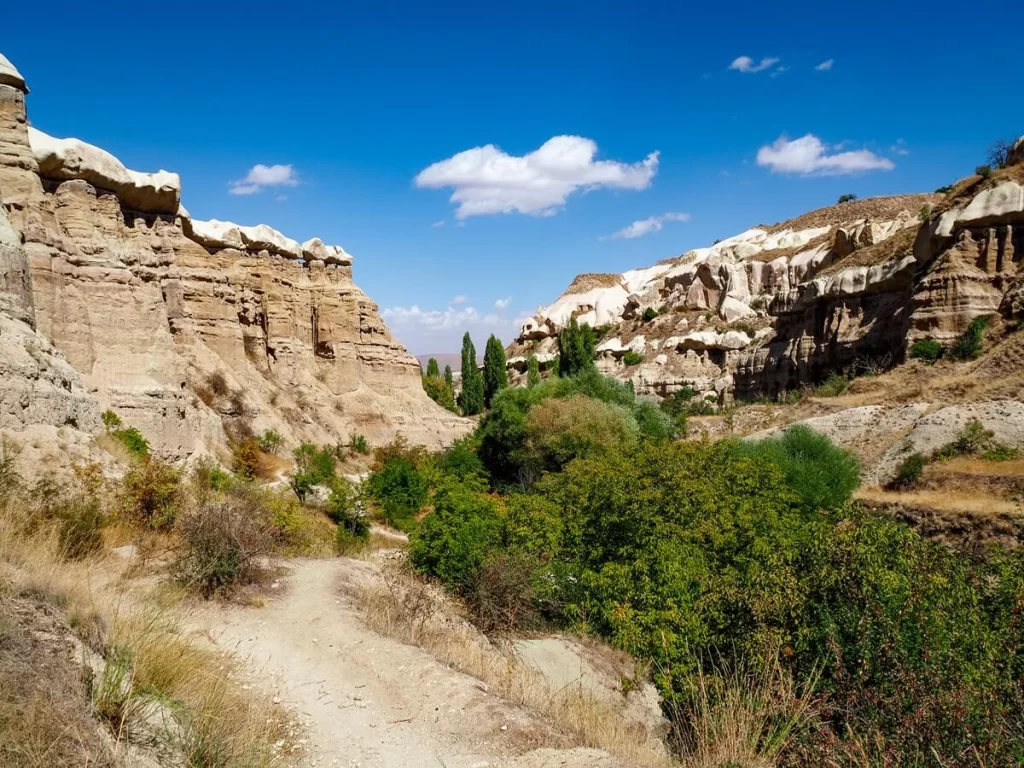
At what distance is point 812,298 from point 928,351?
987 centimetres

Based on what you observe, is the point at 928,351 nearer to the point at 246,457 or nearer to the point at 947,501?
the point at 947,501

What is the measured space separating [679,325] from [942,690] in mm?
54939

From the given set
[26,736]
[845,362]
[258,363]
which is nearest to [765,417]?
[845,362]

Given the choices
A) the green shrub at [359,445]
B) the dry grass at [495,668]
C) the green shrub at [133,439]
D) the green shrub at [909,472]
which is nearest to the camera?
the dry grass at [495,668]

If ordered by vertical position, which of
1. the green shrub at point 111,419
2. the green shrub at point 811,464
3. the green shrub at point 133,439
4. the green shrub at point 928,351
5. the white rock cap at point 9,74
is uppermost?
the white rock cap at point 9,74

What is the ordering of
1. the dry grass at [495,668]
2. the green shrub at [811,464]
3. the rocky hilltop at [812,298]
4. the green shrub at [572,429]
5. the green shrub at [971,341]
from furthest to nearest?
the rocky hilltop at [812,298], the green shrub at [971,341], the green shrub at [572,429], the green shrub at [811,464], the dry grass at [495,668]

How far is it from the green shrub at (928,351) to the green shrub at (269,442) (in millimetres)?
26372

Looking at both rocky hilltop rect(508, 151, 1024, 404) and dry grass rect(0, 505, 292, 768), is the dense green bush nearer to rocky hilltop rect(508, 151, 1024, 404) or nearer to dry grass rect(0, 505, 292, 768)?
dry grass rect(0, 505, 292, 768)

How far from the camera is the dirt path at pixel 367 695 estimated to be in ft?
15.5

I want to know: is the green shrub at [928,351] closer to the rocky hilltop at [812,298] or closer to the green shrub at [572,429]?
the rocky hilltop at [812,298]

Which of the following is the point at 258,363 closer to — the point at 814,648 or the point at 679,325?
the point at 814,648

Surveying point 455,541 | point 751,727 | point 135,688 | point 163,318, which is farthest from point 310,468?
point 751,727

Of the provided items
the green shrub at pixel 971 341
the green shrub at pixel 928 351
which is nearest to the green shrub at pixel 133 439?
the green shrub at pixel 928 351

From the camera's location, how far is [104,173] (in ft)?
66.2
